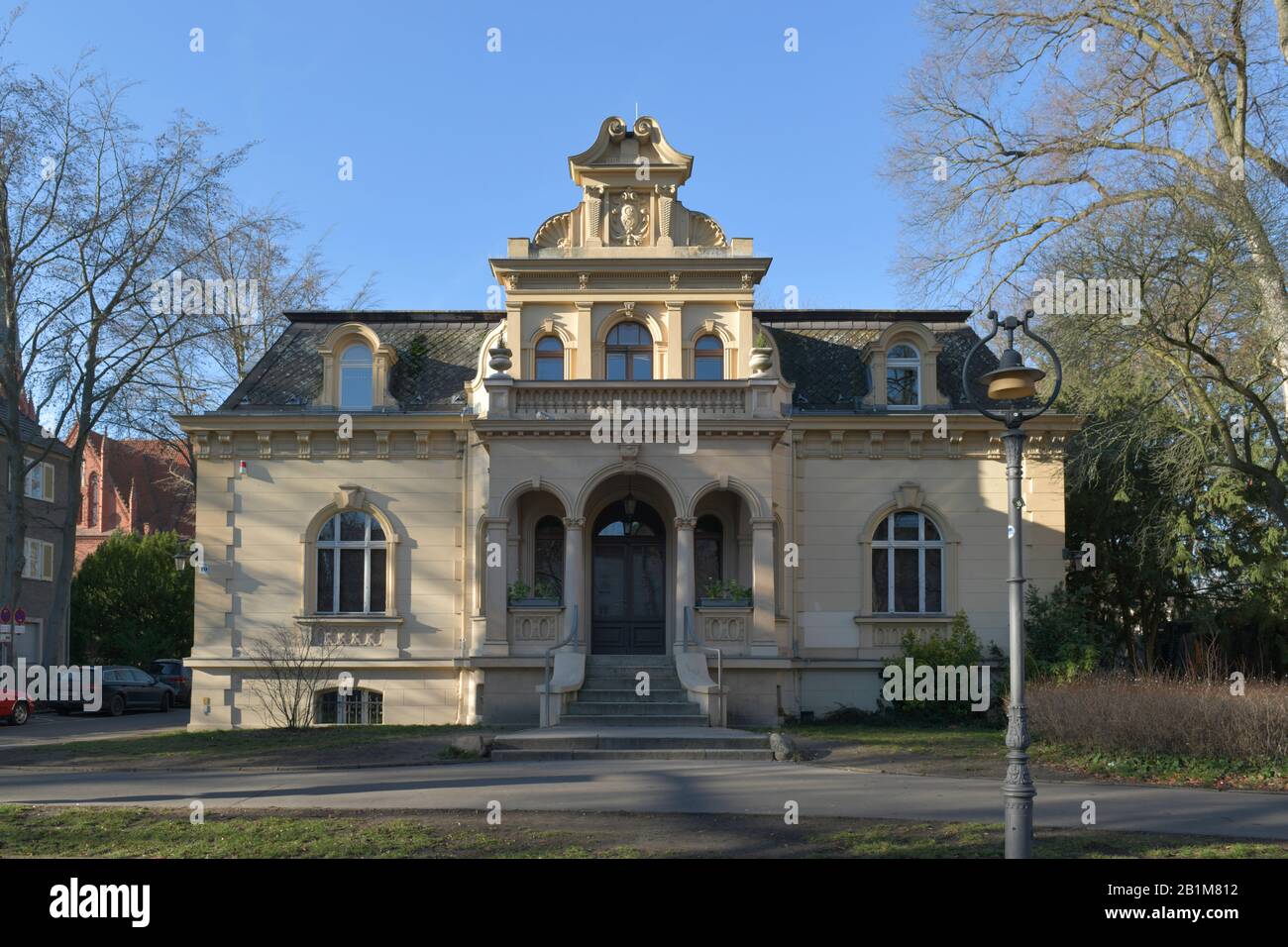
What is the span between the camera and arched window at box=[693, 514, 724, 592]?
26.2 meters

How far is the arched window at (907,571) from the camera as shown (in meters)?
25.8

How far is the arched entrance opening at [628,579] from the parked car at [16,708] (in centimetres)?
1533

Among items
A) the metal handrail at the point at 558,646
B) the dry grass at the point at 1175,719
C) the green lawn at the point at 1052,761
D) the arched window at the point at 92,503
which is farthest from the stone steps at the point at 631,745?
the arched window at the point at 92,503

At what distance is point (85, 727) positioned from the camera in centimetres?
2936

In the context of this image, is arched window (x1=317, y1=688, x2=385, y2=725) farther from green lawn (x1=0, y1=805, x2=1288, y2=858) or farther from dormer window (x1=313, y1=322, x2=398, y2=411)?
green lawn (x1=0, y1=805, x2=1288, y2=858)

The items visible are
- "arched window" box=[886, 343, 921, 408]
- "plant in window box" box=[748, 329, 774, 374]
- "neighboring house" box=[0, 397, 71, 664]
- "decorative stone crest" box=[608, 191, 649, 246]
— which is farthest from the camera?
"neighboring house" box=[0, 397, 71, 664]

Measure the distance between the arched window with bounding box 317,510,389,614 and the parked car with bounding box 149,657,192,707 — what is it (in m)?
16.6

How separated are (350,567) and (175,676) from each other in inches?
710

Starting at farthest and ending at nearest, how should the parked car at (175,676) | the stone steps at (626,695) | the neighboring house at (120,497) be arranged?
the neighboring house at (120,497), the parked car at (175,676), the stone steps at (626,695)

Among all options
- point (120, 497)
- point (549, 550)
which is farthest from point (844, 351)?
point (120, 497)

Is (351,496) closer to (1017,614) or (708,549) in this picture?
(708,549)

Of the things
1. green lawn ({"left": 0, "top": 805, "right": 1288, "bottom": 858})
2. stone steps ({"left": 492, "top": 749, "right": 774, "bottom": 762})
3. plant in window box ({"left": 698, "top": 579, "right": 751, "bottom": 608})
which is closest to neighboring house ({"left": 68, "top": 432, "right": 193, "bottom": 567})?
plant in window box ({"left": 698, "top": 579, "right": 751, "bottom": 608})

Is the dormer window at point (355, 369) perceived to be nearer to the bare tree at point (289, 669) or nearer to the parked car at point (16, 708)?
the bare tree at point (289, 669)
